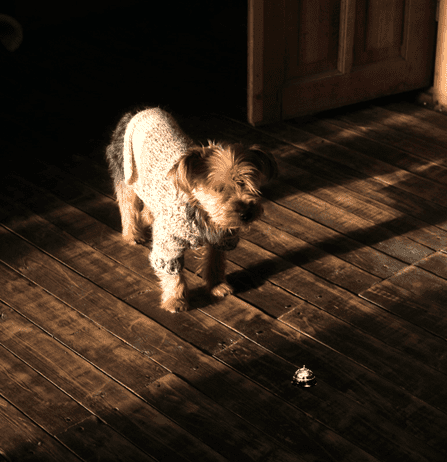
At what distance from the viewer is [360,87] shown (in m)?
4.50

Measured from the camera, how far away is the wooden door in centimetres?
408

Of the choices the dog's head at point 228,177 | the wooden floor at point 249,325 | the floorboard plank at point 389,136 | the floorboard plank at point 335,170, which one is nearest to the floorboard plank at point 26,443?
the wooden floor at point 249,325

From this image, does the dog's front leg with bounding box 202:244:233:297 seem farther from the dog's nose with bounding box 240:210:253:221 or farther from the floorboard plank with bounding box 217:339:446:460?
the dog's nose with bounding box 240:210:253:221

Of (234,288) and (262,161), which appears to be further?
(234,288)

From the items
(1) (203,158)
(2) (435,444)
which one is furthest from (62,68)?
(2) (435,444)

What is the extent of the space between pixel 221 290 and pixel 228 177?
712 millimetres

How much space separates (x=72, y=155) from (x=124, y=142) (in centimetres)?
125

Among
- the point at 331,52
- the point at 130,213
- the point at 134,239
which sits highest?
the point at 331,52

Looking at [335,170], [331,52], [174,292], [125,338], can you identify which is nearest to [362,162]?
[335,170]

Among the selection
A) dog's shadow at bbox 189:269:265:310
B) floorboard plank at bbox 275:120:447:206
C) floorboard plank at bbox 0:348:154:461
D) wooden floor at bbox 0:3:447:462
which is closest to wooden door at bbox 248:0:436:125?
floorboard plank at bbox 275:120:447:206

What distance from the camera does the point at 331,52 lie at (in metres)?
4.30

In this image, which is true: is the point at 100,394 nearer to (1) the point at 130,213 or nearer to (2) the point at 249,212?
(2) the point at 249,212

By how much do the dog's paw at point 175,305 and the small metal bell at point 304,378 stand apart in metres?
0.58

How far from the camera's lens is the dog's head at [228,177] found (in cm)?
226
